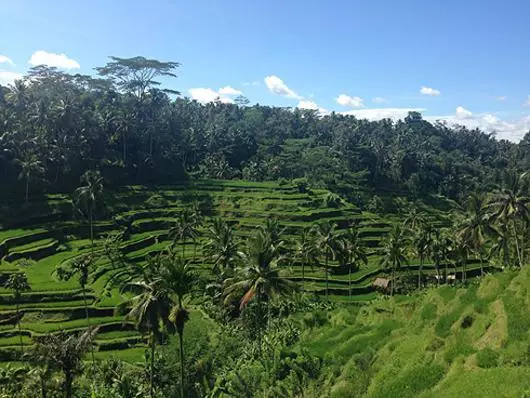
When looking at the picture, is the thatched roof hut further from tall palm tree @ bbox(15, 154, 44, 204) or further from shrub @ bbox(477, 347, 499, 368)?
tall palm tree @ bbox(15, 154, 44, 204)

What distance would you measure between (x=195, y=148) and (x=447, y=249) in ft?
264

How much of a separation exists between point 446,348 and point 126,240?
207 feet

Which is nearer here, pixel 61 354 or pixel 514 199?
pixel 61 354

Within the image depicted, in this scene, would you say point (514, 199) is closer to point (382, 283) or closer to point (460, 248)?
point (460, 248)

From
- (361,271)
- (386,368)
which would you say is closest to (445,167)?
(361,271)

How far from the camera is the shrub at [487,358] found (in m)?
20.2

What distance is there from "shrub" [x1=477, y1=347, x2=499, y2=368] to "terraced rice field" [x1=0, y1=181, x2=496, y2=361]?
17.7 m

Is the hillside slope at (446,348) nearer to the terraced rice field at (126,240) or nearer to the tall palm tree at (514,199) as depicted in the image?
the terraced rice field at (126,240)

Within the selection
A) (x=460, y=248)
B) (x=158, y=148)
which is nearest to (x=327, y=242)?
(x=460, y=248)

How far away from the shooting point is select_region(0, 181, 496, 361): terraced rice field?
51.5 metres

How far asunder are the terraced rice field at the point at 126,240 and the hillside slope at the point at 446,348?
33.2ft

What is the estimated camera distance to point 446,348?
2275cm

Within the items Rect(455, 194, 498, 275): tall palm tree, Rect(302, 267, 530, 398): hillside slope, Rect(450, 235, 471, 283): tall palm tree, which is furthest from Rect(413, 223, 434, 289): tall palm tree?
Rect(302, 267, 530, 398): hillside slope

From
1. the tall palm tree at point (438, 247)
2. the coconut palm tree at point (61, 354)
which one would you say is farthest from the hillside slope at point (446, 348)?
the tall palm tree at point (438, 247)
